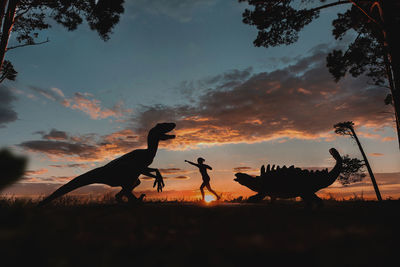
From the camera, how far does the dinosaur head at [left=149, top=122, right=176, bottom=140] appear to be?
746 cm

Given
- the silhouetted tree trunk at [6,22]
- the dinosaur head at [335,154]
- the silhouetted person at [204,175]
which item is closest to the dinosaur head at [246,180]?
the dinosaur head at [335,154]

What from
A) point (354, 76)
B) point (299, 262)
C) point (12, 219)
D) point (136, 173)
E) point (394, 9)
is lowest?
point (299, 262)

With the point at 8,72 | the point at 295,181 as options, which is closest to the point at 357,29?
the point at 295,181

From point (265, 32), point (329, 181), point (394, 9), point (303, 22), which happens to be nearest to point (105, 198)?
point (329, 181)

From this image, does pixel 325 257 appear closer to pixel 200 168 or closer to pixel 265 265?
pixel 265 265

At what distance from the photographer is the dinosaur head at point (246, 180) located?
7684 millimetres

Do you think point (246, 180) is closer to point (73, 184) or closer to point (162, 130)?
point (162, 130)

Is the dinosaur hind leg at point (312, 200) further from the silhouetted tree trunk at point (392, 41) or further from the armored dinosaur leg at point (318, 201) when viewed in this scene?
the silhouetted tree trunk at point (392, 41)

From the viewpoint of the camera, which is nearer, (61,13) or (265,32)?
(265,32)

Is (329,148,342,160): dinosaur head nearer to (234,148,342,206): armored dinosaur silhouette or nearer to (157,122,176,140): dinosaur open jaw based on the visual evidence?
(234,148,342,206): armored dinosaur silhouette

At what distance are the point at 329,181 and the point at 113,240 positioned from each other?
6197 mm

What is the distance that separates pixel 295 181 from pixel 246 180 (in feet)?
5.28

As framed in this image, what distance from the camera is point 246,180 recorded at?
7.83m

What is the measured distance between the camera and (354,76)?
13.4 m
